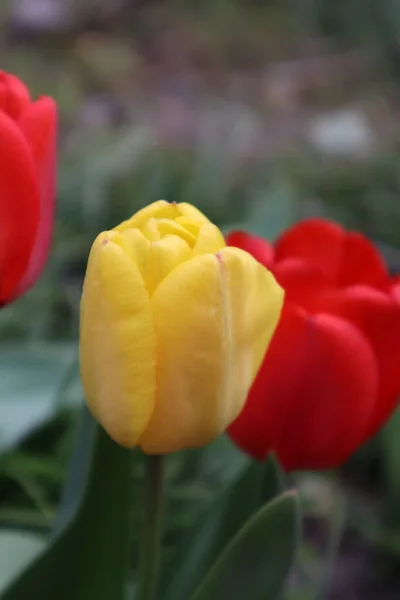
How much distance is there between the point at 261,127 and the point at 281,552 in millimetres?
1477

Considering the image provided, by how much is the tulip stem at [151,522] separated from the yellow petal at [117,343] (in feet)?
0.10

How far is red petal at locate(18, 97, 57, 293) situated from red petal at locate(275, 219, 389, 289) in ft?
0.34

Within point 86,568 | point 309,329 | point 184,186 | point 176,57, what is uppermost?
point 309,329

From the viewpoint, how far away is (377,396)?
12.8 inches

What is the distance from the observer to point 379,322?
0.32 m

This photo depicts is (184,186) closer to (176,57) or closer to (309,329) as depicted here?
(309,329)

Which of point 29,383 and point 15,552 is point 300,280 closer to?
point 15,552

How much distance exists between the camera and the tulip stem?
29 cm

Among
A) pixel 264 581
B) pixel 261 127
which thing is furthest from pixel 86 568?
pixel 261 127

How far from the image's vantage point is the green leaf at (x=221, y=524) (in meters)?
0.37

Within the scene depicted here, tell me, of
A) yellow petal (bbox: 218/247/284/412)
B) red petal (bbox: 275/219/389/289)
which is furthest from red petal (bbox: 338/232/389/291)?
yellow petal (bbox: 218/247/284/412)

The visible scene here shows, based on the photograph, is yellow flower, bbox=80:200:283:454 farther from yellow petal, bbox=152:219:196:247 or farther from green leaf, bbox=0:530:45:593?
green leaf, bbox=0:530:45:593

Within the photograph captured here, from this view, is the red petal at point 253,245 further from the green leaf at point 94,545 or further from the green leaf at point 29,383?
the green leaf at point 29,383

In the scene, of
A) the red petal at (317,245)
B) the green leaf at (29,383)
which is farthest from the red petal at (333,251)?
the green leaf at (29,383)
